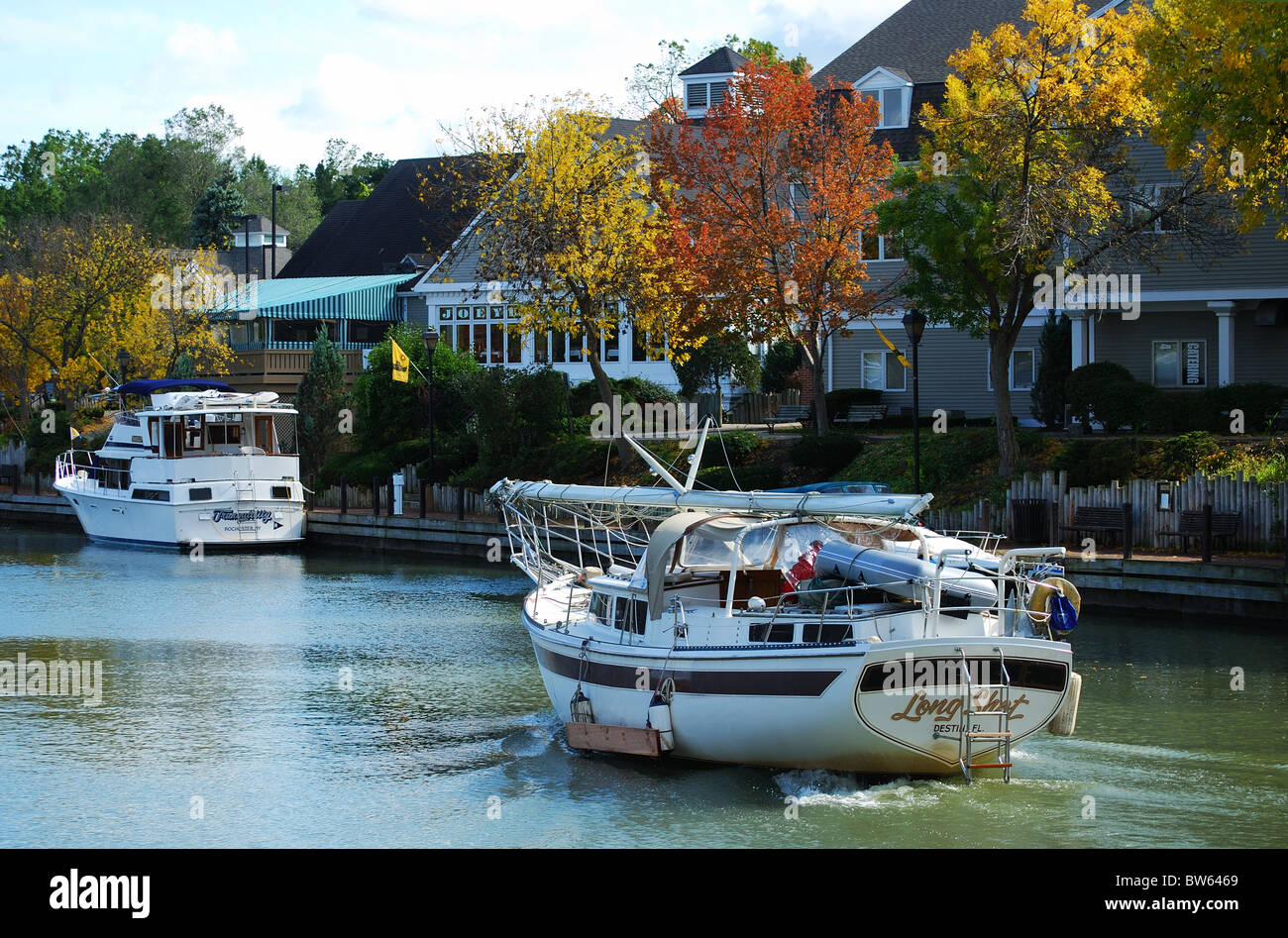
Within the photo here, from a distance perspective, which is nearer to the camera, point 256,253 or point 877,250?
point 877,250

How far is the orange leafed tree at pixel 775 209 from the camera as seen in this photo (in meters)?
37.2

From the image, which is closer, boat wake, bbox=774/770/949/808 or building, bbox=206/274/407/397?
boat wake, bbox=774/770/949/808

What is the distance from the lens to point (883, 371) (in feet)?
153

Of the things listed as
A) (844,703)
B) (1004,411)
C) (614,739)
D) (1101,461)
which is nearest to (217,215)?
(1004,411)

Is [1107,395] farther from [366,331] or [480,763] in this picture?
[366,331]

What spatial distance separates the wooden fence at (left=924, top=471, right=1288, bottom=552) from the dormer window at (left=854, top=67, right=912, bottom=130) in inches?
734

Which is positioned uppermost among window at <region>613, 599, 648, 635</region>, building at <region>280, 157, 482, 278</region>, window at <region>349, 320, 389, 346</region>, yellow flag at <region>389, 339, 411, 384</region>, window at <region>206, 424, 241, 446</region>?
building at <region>280, 157, 482, 278</region>

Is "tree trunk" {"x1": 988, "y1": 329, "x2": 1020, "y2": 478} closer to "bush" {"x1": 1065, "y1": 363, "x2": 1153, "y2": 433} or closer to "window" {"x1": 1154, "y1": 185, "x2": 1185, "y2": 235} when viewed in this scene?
"bush" {"x1": 1065, "y1": 363, "x2": 1153, "y2": 433}

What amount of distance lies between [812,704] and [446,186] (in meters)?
28.5

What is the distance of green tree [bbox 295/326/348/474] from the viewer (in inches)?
1951

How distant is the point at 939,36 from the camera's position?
4906 centimetres

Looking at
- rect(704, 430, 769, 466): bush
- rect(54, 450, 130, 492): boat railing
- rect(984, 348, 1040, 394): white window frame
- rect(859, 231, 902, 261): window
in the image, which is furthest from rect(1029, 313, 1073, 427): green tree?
rect(54, 450, 130, 492): boat railing

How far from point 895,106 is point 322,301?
1044 inches

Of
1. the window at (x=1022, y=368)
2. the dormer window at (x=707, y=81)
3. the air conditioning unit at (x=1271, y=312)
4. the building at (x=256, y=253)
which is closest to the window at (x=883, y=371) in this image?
the window at (x=1022, y=368)
